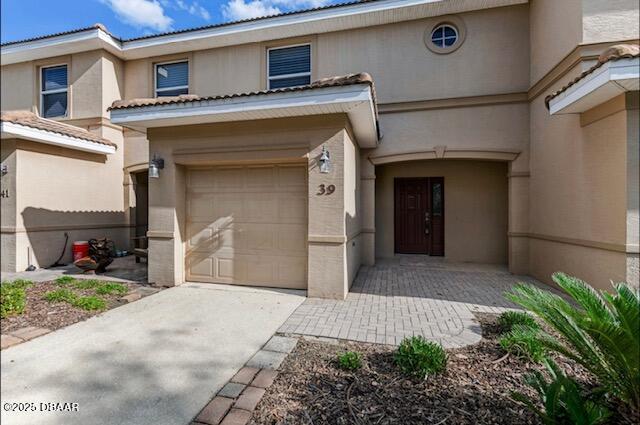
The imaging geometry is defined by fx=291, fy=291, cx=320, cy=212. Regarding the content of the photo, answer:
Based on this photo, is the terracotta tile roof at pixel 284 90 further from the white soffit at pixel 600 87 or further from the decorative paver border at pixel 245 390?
the decorative paver border at pixel 245 390

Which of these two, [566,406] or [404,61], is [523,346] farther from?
[404,61]

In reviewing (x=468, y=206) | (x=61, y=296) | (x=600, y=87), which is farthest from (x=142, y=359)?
(x=468, y=206)

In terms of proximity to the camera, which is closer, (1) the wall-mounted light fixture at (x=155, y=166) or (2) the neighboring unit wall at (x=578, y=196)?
(2) the neighboring unit wall at (x=578, y=196)

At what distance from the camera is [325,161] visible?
4961 millimetres

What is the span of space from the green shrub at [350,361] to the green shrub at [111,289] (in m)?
4.35

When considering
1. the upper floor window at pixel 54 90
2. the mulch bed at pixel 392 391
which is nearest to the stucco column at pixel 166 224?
the upper floor window at pixel 54 90

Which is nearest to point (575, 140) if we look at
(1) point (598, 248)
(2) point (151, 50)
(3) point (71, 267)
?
(1) point (598, 248)

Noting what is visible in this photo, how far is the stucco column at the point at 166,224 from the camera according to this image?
5797 millimetres

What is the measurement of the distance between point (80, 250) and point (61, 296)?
316 cm

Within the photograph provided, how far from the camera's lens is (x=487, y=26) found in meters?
7.29

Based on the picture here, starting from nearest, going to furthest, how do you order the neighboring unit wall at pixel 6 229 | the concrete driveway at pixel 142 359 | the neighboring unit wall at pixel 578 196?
the neighboring unit wall at pixel 6 229 < the concrete driveway at pixel 142 359 < the neighboring unit wall at pixel 578 196

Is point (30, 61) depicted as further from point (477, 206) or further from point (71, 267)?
point (477, 206)

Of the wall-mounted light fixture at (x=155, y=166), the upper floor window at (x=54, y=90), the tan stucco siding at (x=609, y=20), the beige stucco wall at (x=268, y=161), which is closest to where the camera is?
the upper floor window at (x=54, y=90)

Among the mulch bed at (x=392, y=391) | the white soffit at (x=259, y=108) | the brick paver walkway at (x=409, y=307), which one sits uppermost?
the white soffit at (x=259, y=108)
